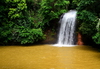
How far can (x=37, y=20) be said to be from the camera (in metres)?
17.9

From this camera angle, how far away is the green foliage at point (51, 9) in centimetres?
1674

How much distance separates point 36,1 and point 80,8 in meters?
8.34

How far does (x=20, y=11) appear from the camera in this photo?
631 inches

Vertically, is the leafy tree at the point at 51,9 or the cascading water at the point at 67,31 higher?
the leafy tree at the point at 51,9

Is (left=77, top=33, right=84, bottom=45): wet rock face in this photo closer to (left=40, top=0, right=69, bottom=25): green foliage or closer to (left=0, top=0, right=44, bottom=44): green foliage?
(left=40, top=0, right=69, bottom=25): green foliage

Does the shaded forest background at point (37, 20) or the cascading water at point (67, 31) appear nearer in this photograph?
the shaded forest background at point (37, 20)

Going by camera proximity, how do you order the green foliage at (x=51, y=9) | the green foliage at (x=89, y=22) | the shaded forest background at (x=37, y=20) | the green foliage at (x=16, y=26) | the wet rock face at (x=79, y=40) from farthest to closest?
the green foliage at (x=51, y=9), the wet rock face at (x=79, y=40), the green foliage at (x=16, y=26), the shaded forest background at (x=37, y=20), the green foliage at (x=89, y=22)

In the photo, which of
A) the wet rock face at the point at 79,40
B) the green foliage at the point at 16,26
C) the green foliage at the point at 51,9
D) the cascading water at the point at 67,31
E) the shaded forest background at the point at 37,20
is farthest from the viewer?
the green foliage at the point at 51,9

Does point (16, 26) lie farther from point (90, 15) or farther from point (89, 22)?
point (90, 15)

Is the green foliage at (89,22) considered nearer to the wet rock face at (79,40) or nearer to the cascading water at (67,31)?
the wet rock face at (79,40)

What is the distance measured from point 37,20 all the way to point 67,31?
408 cm

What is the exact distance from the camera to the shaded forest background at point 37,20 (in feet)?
41.7

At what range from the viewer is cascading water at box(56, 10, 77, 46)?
50.7ft

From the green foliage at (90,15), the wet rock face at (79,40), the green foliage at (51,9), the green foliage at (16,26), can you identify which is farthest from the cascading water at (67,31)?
the green foliage at (90,15)
